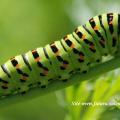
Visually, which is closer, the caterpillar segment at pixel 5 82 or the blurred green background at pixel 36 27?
the caterpillar segment at pixel 5 82

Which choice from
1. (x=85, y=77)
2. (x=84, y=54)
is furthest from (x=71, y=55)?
(x=85, y=77)

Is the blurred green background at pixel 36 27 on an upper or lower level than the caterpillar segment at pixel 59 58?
upper

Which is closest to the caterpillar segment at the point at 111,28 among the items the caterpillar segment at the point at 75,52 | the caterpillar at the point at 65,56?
the caterpillar at the point at 65,56

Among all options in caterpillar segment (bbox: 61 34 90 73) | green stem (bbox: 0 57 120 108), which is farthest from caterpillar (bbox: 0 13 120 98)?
green stem (bbox: 0 57 120 108)

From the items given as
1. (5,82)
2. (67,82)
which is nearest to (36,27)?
(5,82)

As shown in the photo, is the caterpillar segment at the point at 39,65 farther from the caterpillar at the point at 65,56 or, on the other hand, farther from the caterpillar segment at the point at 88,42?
the caterpillar segment at the point at 88,42

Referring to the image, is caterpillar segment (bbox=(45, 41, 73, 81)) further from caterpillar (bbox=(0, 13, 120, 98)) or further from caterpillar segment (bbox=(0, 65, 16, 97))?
caterpillar segment (bbox=(0, 65, 16, 97))

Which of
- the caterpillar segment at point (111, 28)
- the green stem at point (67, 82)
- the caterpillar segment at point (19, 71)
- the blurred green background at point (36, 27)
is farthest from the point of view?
the blurred green background at point (36, 27)
